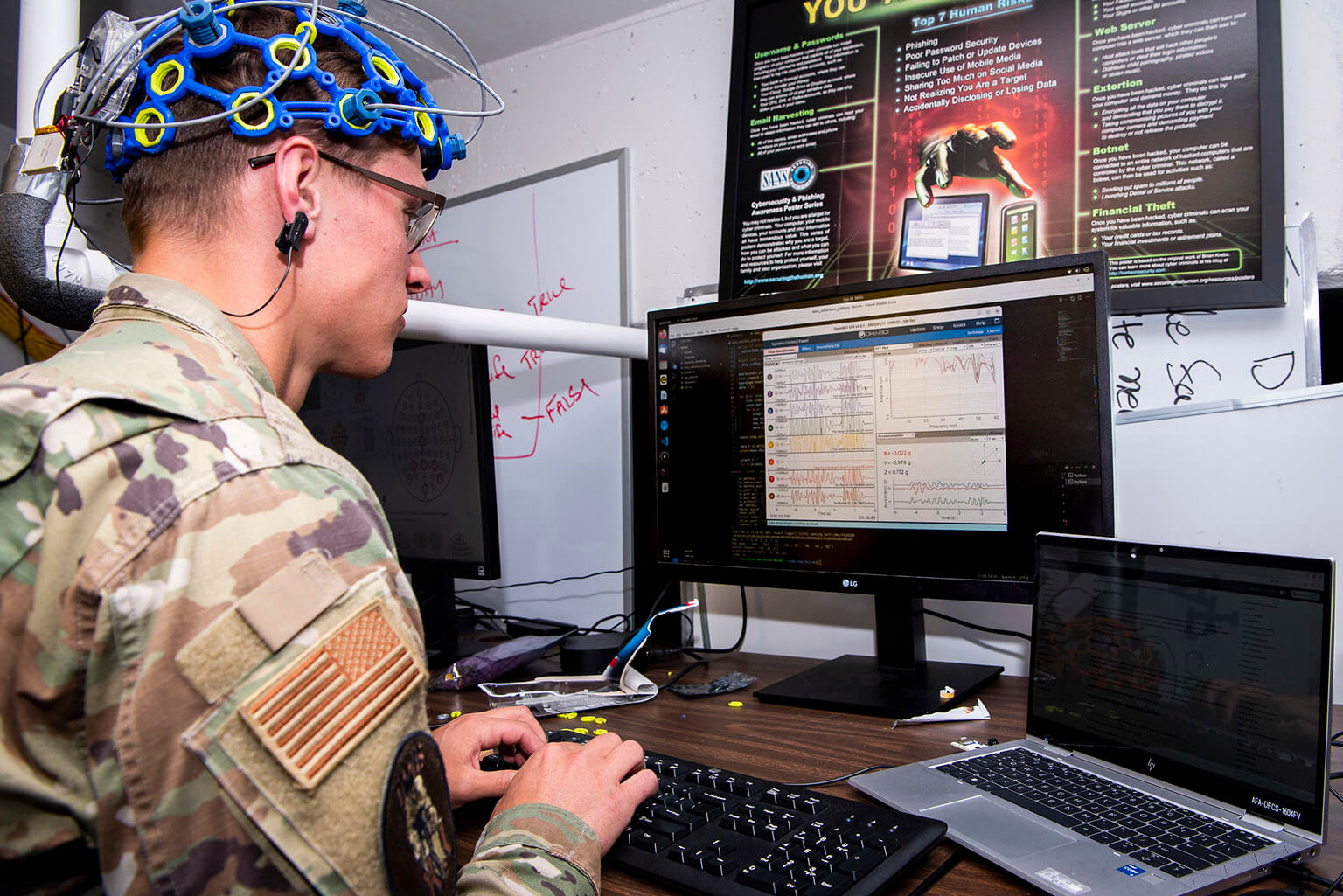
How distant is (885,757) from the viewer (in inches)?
32.8

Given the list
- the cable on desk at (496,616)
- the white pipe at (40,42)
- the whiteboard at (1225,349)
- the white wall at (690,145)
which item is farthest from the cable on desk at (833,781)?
the white pipe at (40,42)

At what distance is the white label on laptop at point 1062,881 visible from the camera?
1.74 feet

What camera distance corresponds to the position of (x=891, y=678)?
1.09 m

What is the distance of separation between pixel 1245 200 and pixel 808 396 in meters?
0.60

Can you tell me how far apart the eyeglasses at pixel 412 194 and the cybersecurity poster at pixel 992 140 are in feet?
2.36

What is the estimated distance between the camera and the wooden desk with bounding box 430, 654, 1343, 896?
1.96 ft

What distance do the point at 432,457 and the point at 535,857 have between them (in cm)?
94

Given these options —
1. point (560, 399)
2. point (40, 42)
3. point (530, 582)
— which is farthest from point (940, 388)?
point (40, 42)

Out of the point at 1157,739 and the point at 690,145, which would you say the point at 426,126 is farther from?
the point at 690,145

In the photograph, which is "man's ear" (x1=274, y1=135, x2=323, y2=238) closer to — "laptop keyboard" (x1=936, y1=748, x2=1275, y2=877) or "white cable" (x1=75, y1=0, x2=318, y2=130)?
"white cable" (x1=75, y1=0, x2=318, y2=130)

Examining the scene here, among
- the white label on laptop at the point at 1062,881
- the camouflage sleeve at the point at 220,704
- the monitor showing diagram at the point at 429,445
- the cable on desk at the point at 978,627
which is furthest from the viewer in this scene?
the monitor showing diagram at the point at 429,445

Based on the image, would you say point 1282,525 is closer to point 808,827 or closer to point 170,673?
point 808,827

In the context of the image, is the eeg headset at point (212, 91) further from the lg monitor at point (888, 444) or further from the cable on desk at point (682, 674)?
the cable on desk at point (682, 674)

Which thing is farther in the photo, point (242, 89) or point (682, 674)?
point (682, 674)
